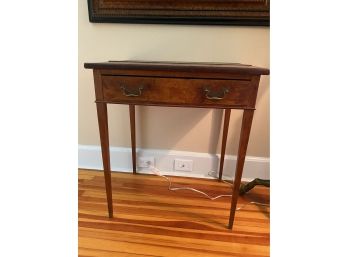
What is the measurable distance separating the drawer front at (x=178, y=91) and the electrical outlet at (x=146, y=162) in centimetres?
67

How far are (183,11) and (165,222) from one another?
1092 millimetres

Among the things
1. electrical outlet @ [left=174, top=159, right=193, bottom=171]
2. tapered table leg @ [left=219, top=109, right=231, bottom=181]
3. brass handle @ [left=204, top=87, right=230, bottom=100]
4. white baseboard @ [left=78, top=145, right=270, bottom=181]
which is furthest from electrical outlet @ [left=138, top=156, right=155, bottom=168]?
brass handle @ [left=204, top=87, right=230, bottom=100]

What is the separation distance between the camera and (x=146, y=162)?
1.60 metres

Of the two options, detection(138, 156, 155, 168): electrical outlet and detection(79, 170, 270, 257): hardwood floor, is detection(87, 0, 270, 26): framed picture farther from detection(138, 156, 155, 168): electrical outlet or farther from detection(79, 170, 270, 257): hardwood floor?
detection(79, 170, 270, 257): hardwood floor

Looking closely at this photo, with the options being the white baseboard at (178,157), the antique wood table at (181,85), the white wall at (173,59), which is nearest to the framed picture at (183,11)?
the white wall at (173,59)

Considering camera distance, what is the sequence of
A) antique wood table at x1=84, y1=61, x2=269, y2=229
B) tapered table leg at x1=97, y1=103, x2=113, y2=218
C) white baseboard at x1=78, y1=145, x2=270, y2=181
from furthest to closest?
white baseboard at x1=78, y1=145, x2=270, y2=181, tapered table leg at x1=97, y1=103, x2=113, y2=218, antique wood table at x1=84, y1=61, x2=269, y2=229

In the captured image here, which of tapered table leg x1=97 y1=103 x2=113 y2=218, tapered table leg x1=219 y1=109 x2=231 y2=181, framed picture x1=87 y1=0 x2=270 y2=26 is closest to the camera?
tapered table leg x1=97 y1=103 x2=113 y2=218

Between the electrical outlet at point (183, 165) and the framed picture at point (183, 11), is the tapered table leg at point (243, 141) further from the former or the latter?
the framed picture at point (183, 11)

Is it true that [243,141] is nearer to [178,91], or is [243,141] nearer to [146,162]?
[178,91]

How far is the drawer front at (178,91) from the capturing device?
3.06 ft

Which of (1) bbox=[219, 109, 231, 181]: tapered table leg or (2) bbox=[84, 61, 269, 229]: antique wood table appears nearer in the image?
(2) bbox=[84, 61, 269, 229]: antique wood table

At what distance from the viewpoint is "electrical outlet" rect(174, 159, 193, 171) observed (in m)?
1.56

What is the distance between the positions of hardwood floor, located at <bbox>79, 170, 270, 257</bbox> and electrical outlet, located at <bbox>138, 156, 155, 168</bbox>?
4.4 inches
